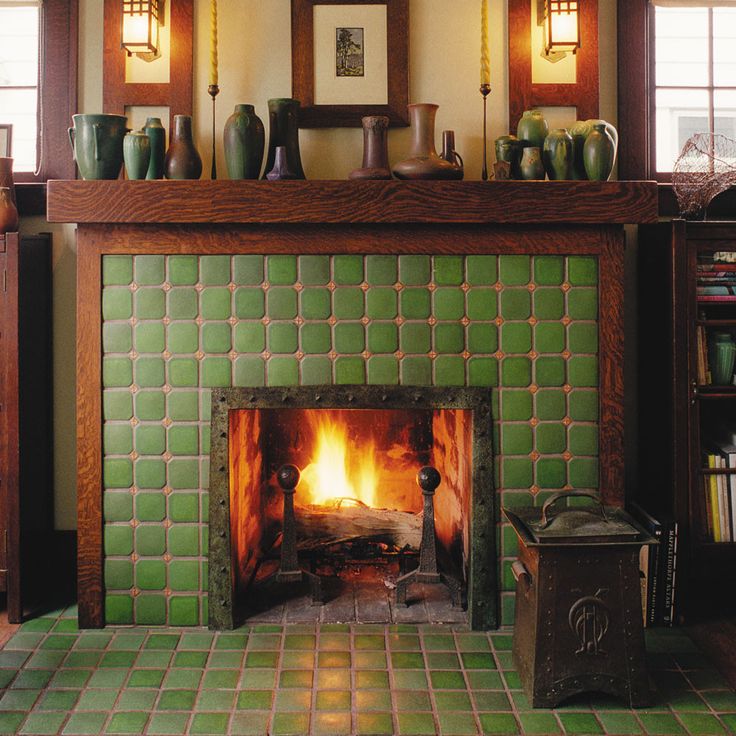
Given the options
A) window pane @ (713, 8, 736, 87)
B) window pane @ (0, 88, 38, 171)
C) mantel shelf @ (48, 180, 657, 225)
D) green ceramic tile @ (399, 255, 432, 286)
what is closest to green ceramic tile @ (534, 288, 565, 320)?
mantel shelf @ (48, 180, 657, 225)

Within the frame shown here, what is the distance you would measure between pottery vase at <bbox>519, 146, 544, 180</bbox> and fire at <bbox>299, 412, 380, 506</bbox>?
1.30m

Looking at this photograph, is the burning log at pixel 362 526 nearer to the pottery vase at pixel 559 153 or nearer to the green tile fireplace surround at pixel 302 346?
the green tile fireplace surround at pixel 302 346

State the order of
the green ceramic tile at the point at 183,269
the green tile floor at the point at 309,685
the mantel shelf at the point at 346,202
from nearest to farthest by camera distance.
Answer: the green tile floor at the point at 309,685 < the mantel shelf at the point at 346,202 < the green ceramic tile at the point at 183,269

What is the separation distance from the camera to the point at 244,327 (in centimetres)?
262

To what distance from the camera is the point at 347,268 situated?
2.61 meters

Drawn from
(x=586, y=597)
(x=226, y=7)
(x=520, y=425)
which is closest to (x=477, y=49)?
(x=226, y=7)

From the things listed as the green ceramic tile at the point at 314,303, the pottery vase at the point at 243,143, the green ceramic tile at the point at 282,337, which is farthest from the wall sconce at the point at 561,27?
the green ceramic tile at the point at 282,337

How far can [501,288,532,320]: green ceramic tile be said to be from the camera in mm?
2621

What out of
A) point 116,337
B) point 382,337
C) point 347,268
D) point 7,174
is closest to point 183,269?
point 116,337

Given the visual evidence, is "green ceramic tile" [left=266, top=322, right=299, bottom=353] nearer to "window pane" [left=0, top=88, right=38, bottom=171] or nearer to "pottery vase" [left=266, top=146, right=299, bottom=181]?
"pottery vase" [left=266, top=146, right=299, bottom=181]

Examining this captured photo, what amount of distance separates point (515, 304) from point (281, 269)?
0.85 m

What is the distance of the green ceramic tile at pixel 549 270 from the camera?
2.62m

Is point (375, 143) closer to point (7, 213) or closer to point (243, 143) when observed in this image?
point (243, 143)

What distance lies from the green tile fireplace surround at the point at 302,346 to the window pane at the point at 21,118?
2.66ft
